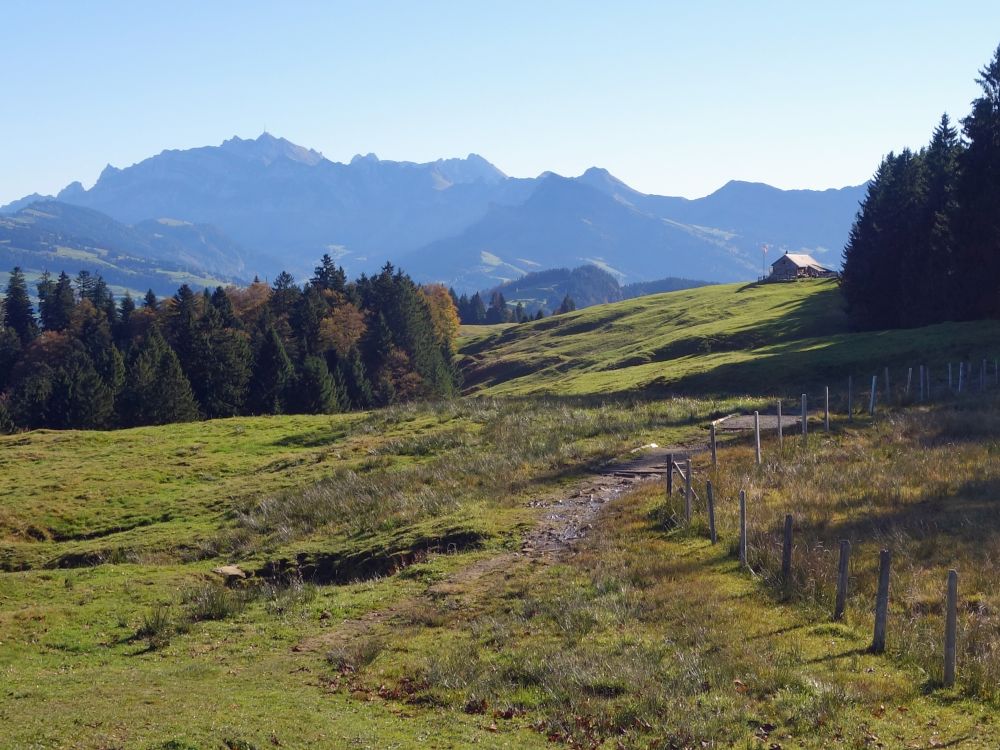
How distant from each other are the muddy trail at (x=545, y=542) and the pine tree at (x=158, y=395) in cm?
5444

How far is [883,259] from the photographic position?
Result: 271 feet

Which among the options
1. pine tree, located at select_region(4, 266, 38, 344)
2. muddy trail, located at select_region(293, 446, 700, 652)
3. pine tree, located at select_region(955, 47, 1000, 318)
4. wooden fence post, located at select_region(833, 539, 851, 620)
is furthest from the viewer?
pine tree, located at select_region(4, 266, 38, 344)

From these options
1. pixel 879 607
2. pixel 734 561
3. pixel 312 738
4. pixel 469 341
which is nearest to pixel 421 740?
pixel 312 738

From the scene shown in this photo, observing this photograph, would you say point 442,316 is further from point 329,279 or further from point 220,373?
point 220,373

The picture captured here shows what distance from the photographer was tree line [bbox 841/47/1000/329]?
68.9 m

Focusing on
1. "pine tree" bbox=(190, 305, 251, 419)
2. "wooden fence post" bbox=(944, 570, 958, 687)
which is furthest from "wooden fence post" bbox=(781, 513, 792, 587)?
"pine tree" bbox=(190, 305, 251, 419)

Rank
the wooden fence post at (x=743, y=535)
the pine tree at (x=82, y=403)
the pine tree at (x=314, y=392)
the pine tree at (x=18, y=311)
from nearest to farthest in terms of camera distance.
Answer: the wooden fence post at (x=743, y=535), the pine tree at (x=82, y=403), the pine tree at (x=314, y=392), the pine tree at (x=18, y=311)

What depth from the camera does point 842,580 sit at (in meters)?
16.3

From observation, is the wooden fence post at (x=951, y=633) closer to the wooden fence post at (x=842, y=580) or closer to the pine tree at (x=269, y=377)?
the wooden fence post at (x=842, y=580)

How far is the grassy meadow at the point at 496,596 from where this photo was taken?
44.0 feet

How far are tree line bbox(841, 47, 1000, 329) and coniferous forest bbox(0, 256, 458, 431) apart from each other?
50182 millimetres

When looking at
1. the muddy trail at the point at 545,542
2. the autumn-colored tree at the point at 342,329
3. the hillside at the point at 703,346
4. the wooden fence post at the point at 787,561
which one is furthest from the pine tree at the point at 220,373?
the wooden fence post at the point at 787,561

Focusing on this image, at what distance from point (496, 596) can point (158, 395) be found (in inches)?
2574

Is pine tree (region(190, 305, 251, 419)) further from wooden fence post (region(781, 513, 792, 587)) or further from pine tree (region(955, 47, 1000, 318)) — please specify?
wooden fence post (region(781, 513, 792, 587))
